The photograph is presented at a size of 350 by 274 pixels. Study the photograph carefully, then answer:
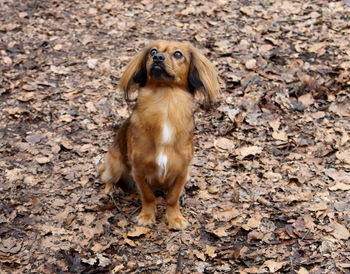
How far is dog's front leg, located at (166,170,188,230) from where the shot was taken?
453 cm

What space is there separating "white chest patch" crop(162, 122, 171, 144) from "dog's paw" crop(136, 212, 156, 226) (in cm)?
96

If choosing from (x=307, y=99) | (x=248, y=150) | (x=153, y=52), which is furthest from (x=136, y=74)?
(x=307, y=99)

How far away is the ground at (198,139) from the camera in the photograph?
4320 mm

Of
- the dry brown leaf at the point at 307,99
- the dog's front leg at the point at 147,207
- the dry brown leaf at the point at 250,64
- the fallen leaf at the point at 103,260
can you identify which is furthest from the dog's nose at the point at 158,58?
the dry brown leaf at the point at 250,64

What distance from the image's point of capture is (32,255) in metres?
4.24

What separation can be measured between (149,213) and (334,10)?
5.70m

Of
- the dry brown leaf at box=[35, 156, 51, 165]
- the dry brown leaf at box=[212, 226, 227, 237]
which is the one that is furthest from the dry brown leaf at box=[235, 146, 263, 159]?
the dry brown leaf at box=[35, 156, 51, 165]

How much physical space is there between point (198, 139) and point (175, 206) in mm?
1488

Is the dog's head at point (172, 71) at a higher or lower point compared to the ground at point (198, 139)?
higher

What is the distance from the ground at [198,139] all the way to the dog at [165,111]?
56 centimetres

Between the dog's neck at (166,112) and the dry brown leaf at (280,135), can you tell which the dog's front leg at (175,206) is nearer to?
the dog's neck at (166,112)

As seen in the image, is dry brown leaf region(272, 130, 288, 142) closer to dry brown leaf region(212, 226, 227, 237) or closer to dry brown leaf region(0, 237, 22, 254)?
dry brown leaf region(212, 226, 227, 237)

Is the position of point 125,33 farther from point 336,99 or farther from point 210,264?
point 210,264

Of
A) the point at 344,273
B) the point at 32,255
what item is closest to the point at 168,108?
the point at 32,255
